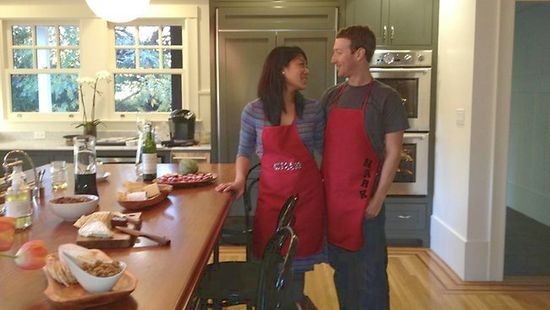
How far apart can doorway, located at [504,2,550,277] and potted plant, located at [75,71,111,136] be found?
3.89 meters

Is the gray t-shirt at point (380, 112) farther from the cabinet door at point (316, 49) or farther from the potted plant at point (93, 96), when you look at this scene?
the potted plant at point (93, 96)

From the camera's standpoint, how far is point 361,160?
2225 mm

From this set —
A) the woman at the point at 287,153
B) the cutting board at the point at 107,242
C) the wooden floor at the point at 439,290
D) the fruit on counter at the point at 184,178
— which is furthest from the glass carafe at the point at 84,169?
the wooden floor at the point at 439,290

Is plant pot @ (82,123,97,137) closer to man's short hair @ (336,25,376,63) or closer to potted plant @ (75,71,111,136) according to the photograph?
potted plant @ (75,71,111,136)

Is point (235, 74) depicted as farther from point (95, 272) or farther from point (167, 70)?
point (95, 272)

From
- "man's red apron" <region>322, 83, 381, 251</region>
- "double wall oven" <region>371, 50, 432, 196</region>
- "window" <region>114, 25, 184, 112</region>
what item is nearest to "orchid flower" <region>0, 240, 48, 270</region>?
"man's red apron" <region>322, 83, 381, 251</region>

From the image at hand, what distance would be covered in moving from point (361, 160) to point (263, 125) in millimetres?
442

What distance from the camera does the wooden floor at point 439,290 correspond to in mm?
3145

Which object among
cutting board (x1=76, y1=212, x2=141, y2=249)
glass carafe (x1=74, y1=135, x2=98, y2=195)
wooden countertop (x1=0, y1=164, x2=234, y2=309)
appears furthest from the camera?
glass carafe (x1=74, y1=135, x2=98, y2=195)

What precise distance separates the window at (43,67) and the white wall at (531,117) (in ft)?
14.7

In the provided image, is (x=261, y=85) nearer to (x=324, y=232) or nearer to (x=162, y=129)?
(x=324, y=232)

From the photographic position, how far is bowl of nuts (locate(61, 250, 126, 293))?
99 cm

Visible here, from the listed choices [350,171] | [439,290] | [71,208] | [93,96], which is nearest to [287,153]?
[350,171]

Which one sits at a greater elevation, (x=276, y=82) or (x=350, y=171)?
(x=276, y=82)
